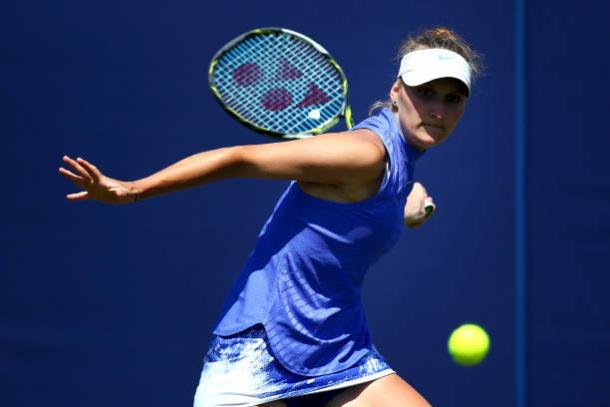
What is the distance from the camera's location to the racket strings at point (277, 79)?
9.61 feet

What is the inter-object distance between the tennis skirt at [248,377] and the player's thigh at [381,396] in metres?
0.08

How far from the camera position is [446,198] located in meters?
3.76

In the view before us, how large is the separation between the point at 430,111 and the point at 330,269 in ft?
1.45

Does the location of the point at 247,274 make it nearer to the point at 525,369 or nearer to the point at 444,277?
the point at 444,277

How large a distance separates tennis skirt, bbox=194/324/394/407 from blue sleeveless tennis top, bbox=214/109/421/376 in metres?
0.02

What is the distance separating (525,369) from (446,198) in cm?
70

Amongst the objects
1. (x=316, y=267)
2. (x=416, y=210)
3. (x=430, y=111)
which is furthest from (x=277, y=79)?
(x=316, y=267)

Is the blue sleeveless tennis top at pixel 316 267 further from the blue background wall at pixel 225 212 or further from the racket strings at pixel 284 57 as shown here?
the blue background wall at pixel 225 212

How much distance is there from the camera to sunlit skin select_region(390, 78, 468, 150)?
2441mm

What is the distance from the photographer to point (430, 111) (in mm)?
2447

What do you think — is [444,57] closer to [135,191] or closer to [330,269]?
[330,269]

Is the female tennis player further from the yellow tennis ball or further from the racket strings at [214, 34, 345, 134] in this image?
the yellow tennis ball

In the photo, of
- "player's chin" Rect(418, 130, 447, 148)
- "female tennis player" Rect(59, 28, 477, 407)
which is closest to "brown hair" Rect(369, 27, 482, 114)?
"female tennis player" Rect(59, 28, 477, 407)

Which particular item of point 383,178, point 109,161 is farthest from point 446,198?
point 383,178
